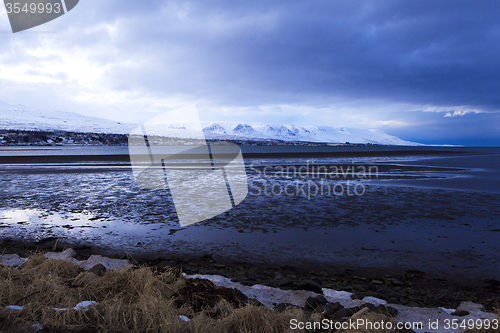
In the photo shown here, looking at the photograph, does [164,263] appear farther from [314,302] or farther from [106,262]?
[314,302]

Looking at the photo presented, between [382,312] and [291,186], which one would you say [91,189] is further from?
[382,312]

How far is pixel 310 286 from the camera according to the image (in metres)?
4.66

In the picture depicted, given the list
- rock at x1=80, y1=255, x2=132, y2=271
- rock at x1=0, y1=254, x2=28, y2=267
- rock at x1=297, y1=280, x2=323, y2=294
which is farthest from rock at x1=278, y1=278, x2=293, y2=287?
rock at x1=0, y1=254, x2=28, y2=267

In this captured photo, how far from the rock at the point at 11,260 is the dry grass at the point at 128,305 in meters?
1.10

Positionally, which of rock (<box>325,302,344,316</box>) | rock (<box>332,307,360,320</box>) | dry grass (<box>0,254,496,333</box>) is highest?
dry grass (<box>0,254,496,333</box>)

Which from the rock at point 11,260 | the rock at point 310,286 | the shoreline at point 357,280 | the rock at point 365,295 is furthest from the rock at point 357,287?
the rock at point 11,260

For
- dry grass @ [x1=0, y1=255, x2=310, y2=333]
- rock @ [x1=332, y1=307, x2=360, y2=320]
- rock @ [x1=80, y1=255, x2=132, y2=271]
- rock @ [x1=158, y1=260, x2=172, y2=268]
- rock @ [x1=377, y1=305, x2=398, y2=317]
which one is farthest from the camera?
rock @ [x1=158, y1=260, x2=172, y2=268]

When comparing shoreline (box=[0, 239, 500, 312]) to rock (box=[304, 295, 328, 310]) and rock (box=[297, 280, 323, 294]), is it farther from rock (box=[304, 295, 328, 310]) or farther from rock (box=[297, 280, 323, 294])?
rock (box=[304, 295, 328, 310])

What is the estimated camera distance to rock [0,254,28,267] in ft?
18.4

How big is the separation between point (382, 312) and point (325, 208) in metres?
6.92

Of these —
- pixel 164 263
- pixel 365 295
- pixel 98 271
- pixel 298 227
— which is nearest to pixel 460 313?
pixel 365 295

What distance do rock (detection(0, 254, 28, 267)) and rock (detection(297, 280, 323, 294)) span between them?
17.0 feet

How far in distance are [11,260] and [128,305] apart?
387cm

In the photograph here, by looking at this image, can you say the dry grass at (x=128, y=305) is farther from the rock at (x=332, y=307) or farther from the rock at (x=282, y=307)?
the rock at (x=332, y=307)
